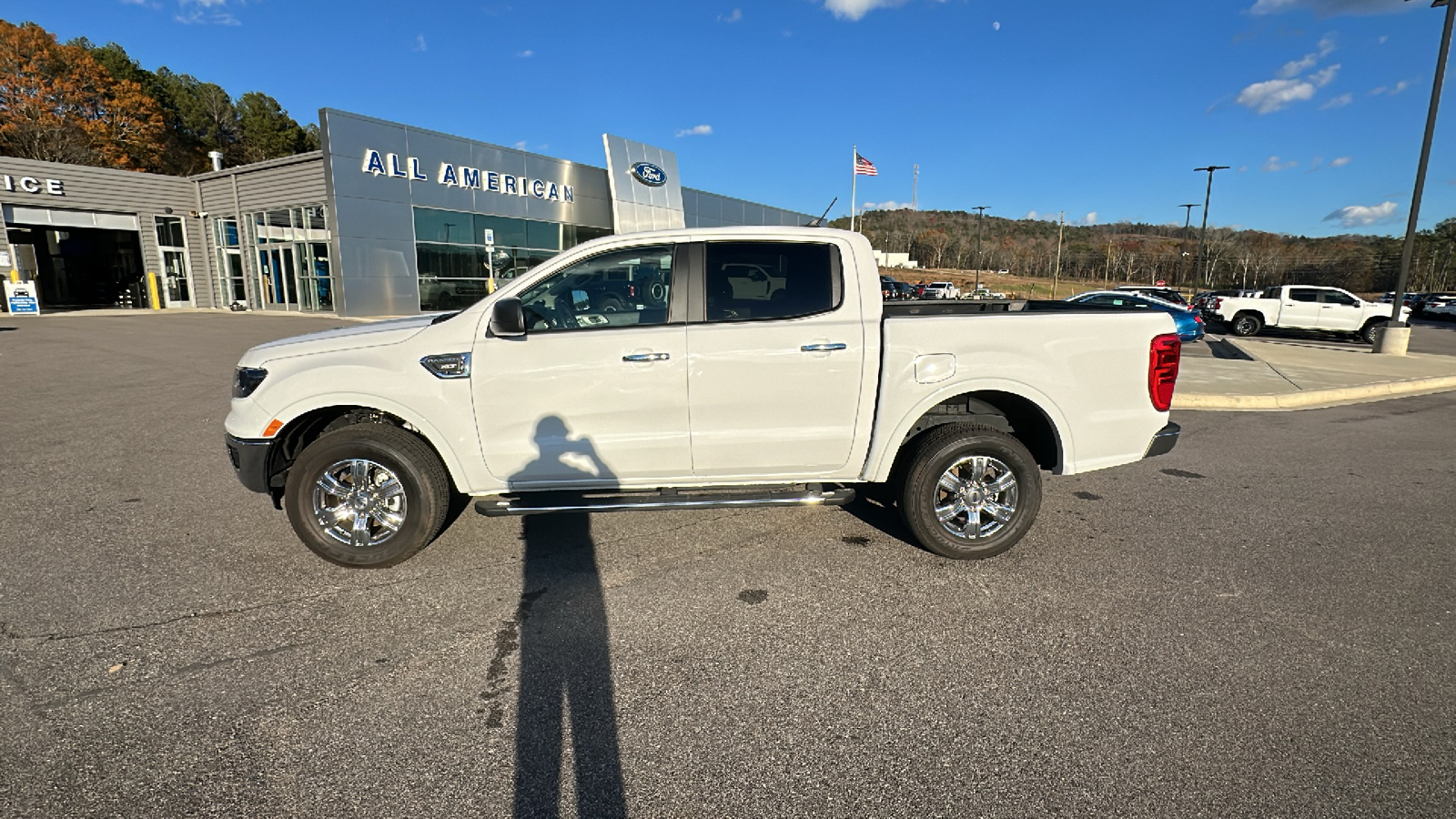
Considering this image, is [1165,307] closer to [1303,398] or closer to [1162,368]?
[1303,398]

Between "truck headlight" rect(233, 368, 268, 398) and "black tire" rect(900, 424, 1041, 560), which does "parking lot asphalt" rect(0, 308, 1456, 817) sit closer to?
"black tire" rect(900, 424, 1041, 560)

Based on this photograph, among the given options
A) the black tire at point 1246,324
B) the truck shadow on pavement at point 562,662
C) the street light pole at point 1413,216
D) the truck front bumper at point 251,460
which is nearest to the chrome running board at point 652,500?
the truck shadow on pavement at point 562,662

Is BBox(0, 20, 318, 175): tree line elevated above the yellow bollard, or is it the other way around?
BBox(0, 20, 318, 175): tree line

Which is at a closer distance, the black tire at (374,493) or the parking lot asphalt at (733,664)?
the parking lot asphalt at (733,664)

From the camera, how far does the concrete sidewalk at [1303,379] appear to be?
32.1 ft

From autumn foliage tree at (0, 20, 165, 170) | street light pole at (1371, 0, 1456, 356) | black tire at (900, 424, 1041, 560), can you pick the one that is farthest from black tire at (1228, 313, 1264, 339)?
autumn foliage tree at (0, 20, 165, 170)

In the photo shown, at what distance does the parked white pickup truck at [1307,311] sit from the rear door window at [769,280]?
23798mm

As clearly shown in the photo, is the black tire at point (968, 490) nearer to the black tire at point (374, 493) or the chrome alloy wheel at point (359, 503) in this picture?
Result: the black tire at point (374, 493)

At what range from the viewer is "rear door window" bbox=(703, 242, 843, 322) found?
4043 mm

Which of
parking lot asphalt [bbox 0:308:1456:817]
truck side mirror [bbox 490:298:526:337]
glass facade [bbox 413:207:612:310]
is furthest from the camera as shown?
glass facade [bbox 413:207:612:310]

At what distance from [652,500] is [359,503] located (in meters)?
1.69

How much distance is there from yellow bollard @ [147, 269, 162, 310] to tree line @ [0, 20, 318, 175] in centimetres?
1728

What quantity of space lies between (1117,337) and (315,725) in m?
4.51

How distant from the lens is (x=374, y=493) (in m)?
4.01
